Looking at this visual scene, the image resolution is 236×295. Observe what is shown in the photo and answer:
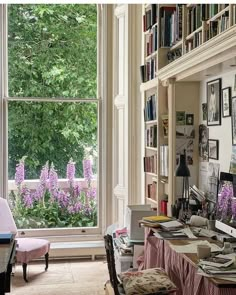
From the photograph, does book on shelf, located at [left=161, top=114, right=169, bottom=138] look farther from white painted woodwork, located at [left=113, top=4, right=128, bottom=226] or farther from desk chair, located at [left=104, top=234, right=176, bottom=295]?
desk chair, located at [left=104, top=234, right=176, bottom=295]

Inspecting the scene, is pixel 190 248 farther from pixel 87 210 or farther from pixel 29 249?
pixel 87 210

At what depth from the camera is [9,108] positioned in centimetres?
568

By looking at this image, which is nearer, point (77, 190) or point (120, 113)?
point (120, 113)

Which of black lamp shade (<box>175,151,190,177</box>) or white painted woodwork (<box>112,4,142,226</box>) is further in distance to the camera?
white painted woodwork (<box>112,4,142,226</box>)

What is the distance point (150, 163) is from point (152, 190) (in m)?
0.29

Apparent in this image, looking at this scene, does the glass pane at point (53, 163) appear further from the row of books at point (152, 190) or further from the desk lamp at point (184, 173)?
the desk lamp at point (184, 173)

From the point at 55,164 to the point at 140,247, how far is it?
2177 mm

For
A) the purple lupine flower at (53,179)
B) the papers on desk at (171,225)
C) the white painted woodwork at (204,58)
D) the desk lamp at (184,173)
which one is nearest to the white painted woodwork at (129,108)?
the purple lupine flower at (53,179)

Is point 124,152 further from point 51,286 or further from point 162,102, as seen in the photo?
point 51,286

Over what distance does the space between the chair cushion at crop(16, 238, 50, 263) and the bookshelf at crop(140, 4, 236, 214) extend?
1326 millimetres

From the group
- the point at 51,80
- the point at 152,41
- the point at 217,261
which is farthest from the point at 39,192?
the point at 217,261

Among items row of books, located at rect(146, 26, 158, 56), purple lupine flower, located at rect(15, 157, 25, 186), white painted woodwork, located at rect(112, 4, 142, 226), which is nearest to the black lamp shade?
row of books, located at rect(146, 26, 158, 56)

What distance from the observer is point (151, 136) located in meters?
4.68

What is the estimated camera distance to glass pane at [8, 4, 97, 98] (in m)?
5.70
